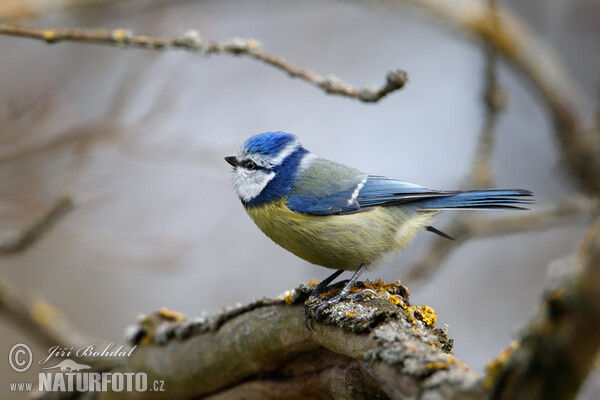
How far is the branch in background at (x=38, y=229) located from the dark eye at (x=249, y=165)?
845mm

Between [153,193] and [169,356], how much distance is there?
286 centimetres

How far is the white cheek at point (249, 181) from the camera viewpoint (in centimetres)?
276

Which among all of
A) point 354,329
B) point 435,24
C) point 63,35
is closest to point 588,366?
point 354,329

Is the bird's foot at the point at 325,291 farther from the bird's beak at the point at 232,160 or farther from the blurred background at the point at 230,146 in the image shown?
the blurred background at the point at 230,146

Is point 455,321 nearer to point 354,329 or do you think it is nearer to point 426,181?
point 426,181

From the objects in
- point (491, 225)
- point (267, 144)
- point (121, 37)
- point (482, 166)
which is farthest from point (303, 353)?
point (482, 166)

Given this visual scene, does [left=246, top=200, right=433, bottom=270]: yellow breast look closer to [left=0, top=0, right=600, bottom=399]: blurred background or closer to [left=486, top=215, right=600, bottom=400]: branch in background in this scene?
[left=0, top=0, right=600, bottom=399]: blurred background

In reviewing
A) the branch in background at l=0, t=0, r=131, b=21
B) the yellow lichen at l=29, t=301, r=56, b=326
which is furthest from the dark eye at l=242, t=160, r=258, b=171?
the branch in background at l=0, t=0, r=131, b=21

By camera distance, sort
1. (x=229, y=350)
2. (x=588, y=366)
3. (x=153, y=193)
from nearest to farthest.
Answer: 1. (x=588, y=366)
2. (x=229, y=350)
3. (x=153, y=193)

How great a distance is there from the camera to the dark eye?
2842 millimetres

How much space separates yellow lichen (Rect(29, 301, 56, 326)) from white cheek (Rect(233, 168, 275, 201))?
1.30 metres

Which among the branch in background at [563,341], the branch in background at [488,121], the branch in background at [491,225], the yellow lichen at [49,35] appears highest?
the branch in background at [488,121]

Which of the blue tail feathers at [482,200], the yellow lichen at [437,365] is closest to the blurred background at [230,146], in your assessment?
the blue tail feathers at [482,200]

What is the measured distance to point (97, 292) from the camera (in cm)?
560
